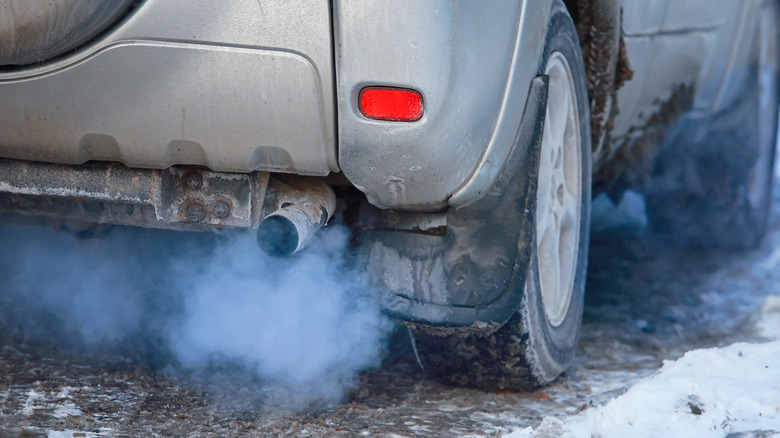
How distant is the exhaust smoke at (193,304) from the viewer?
2416 millimetres

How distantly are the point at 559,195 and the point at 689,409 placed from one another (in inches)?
30.8

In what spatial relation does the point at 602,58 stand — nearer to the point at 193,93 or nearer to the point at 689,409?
the point at 689,409

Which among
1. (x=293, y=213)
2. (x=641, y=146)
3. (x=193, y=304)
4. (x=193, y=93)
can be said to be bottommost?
(x=193, y=304)

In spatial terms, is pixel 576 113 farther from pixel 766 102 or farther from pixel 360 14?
pixel 766 102

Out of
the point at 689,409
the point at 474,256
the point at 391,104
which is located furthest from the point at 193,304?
the point at 689,409

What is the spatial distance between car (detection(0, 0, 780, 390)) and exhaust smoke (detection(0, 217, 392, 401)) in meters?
0.22

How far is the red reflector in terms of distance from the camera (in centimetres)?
181

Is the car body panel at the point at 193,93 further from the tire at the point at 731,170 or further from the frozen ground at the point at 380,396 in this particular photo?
the tire at the point at 731,170

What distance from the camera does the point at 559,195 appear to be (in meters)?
2.62

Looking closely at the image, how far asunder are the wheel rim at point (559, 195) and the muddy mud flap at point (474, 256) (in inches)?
5.3

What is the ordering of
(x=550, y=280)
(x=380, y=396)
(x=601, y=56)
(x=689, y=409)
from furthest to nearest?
(x=601, y=56), (x=550, y=280), (x=380, y=396), (x=689, y=409)

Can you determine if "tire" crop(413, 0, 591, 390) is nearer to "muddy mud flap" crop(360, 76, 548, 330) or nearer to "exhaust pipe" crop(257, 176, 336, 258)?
"muddy mud flap" crop(360, 76, 548, 330)

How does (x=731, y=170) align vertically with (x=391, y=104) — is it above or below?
above

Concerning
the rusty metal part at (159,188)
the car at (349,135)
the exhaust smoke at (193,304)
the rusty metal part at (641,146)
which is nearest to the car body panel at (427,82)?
the car at (349,135)
